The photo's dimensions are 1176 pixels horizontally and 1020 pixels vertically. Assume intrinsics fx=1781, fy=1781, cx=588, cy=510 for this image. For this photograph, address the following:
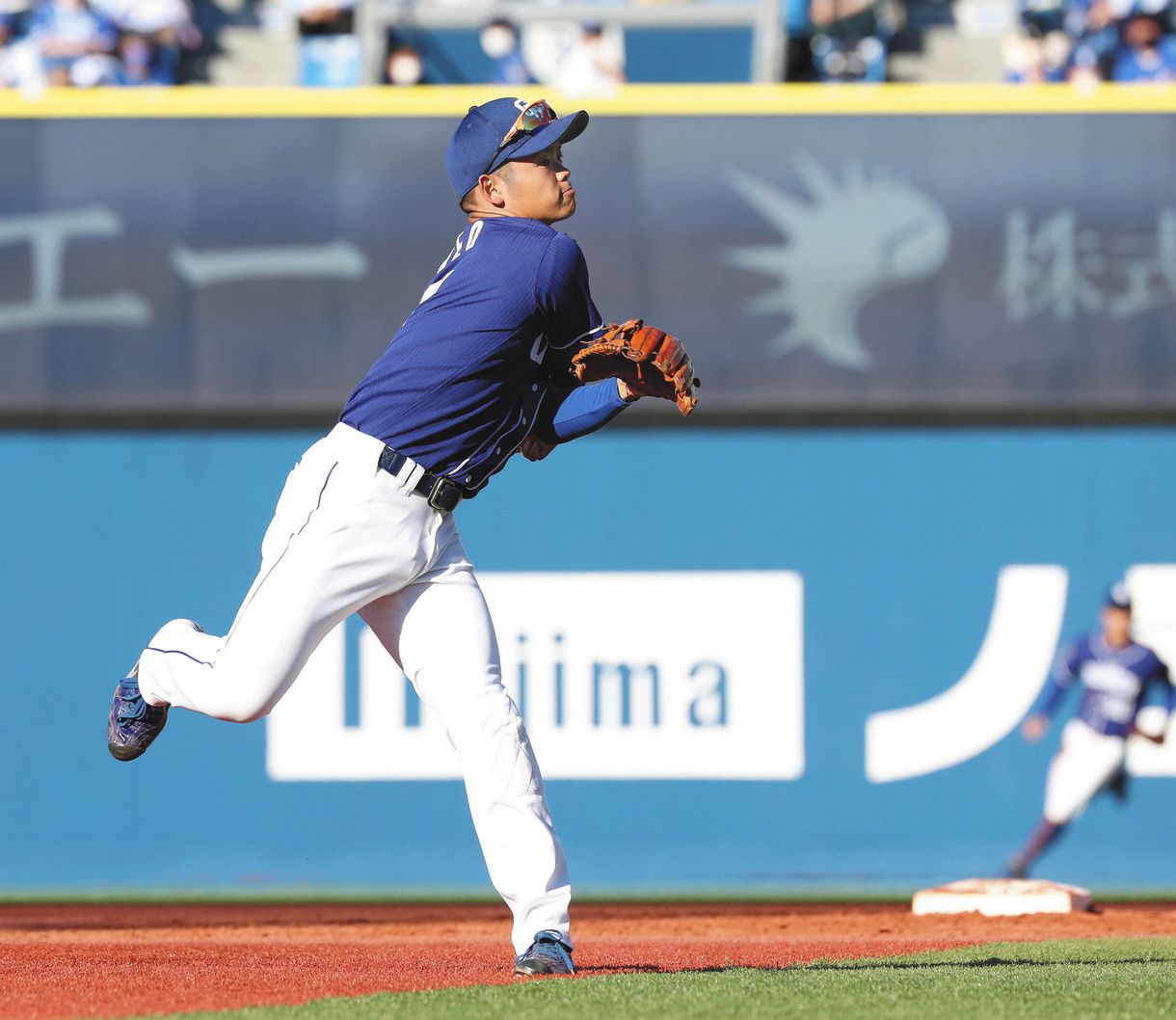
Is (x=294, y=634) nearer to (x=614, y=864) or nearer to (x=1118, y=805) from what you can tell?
(x=614, y=864)

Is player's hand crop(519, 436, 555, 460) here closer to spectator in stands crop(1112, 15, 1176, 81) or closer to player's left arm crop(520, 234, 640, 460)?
player's left arm crop(520, 234, 640, 460)

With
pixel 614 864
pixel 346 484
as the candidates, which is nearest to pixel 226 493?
pixel 614 864

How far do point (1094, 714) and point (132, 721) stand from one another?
237 inches

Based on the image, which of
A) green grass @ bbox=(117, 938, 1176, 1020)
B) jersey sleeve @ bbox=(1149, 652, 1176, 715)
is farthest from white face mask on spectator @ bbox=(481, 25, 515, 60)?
green grass @ bbox=(117, 938, 1176, 1020)

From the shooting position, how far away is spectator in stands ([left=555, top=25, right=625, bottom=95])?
9391 mm

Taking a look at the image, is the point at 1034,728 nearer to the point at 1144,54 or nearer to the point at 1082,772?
the point at 1082,772

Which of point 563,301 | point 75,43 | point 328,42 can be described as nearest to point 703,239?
point 328,42

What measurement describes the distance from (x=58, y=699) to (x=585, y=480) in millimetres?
2870

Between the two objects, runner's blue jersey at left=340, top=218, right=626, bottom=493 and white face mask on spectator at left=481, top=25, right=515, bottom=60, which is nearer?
runner's blue jersey at left=340, top=218, right=626, bottom=493

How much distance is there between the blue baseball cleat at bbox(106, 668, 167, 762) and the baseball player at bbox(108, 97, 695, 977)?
7 centimetres

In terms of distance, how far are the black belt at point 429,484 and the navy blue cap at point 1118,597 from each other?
590 centimetres

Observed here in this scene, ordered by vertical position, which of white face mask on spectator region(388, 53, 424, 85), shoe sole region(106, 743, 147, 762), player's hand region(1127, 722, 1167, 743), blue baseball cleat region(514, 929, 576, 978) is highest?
white face mask on spectator region(388, 53, 424, 85)

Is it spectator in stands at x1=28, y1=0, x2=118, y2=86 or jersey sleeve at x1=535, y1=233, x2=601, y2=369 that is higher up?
spectator in stands at x1=28, y1=0, x2=118, y2=86

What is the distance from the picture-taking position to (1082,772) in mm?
8820
